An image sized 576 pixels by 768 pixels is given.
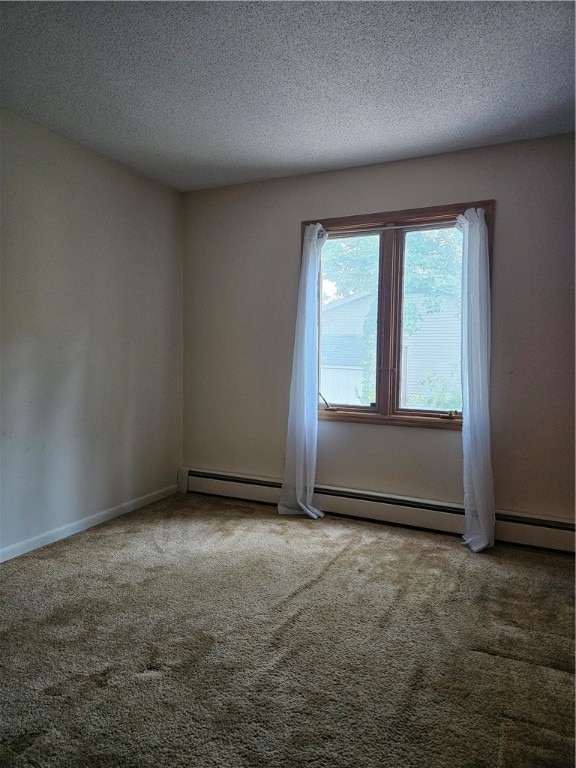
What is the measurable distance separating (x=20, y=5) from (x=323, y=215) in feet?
7.83

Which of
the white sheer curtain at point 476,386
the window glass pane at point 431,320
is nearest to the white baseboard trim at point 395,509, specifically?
the white sheer curtain at point 476,386

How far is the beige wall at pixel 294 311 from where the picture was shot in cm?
326

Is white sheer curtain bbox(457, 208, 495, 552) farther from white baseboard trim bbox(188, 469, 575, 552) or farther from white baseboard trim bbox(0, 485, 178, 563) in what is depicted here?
white baseboard trim bbox(0, 485, 178, 563)

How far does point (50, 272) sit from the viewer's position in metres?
3.27

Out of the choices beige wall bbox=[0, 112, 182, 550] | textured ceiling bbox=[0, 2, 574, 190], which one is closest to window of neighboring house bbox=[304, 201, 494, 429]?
textured ceiling bbox=[0, 2, 574, 190]

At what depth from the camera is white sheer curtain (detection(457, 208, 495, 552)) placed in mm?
3299

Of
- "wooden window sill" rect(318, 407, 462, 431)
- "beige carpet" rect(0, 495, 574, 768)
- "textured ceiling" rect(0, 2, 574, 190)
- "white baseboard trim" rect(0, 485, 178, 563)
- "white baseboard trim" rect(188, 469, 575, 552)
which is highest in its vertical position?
"textured ceiling" rect(0, 2, 574, 190)

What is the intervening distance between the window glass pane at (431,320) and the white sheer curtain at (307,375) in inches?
26.7

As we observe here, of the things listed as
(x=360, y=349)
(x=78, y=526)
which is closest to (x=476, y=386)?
(x=360, y=349)

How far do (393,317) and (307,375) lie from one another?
80cm

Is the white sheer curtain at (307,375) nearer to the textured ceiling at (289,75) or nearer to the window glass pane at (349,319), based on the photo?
the window glass pane at (349,319)

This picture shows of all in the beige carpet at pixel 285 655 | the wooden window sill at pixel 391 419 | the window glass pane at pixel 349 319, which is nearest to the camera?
the beige carpet at pixel 285 655

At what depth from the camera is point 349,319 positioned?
13.0 feet

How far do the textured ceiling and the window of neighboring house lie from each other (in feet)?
1.84
